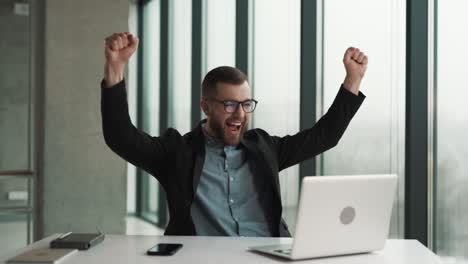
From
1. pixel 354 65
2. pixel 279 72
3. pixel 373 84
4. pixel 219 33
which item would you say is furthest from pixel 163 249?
pixel 219 33

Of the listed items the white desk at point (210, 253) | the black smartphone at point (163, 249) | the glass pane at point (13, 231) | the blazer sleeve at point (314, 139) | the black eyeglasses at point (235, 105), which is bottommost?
the glass pane at point (13, 231)

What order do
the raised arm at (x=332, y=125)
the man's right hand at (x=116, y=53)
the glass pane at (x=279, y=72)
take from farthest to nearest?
the glass pane at (x=279, y=72) → the raised arm at (x=332, y=125) → the man's right hand at (x=116, y=53)

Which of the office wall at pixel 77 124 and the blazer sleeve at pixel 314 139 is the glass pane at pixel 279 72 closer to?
the office wall at pixel 77 124

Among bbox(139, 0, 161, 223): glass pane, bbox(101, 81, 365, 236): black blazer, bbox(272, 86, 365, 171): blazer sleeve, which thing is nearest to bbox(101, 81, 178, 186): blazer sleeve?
bbox(101, 81, 365, 236): black blazer

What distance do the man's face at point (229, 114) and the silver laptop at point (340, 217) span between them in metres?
0.66

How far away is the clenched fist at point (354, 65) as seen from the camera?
2.61 metres

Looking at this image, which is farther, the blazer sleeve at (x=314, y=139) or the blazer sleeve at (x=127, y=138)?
the blazer sleeve at (x=314, y=139)

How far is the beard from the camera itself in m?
2.56

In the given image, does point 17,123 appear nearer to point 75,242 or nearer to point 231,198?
point 231,198

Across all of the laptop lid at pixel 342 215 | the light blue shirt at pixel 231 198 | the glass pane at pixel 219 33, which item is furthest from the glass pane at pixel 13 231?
the laptop lid at pixel 342 215

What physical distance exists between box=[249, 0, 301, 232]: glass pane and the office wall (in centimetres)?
107

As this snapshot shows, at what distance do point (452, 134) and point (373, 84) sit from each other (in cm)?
64

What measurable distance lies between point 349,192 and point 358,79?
89cm

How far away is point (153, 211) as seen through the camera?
7895 mm
